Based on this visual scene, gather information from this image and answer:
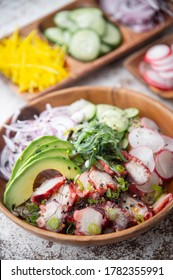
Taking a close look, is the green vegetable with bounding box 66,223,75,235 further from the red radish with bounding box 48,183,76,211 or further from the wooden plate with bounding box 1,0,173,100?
the wooden plate with bounding box 1,0,173,100

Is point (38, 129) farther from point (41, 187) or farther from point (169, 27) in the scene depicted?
point (169, 27)

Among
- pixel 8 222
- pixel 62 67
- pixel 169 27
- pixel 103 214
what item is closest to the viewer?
pixel 103 214

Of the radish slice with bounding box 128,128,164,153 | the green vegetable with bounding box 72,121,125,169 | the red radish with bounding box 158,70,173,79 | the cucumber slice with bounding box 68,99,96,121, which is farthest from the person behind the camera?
the red radish with bounding box 158,70,173,79

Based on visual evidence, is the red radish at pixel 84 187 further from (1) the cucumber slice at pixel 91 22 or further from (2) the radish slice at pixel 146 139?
(1) the cucumber slice at pixel 91 22

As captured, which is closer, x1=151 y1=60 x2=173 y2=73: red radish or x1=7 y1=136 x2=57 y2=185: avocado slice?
x1=7 y1=136 x2=57 y2=185: avocado slice

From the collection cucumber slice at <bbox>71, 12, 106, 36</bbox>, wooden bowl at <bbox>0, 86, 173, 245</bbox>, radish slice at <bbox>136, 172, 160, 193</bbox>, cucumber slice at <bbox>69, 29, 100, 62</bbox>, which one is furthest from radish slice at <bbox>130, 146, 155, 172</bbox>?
cucumber slice at <bbox>71, 12, 106, 36</bbox>
